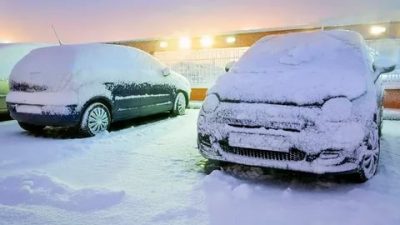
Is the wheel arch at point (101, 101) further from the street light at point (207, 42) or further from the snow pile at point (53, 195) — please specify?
the street light at point (207, 42)

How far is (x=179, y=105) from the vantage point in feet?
26.5

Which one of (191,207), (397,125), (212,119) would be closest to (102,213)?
(191,207)

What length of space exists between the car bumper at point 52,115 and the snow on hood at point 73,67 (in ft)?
1.05

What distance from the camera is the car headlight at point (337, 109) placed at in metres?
3.16

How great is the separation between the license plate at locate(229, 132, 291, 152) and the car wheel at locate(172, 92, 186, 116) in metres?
4.62

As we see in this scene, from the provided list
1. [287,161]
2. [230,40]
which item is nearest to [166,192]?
[287,161]

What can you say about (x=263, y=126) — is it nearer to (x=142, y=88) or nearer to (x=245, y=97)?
(x=245, y=97)

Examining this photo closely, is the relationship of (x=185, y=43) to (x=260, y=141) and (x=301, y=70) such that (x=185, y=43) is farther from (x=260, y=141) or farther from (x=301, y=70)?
(x=260, y=141)

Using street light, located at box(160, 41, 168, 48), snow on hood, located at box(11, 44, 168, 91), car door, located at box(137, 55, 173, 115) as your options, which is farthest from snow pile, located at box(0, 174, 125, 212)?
street light, located at box(160, 41, 168, 48)

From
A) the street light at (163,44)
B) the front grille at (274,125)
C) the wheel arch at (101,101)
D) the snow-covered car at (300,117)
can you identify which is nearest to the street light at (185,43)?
the street light at (163,44)

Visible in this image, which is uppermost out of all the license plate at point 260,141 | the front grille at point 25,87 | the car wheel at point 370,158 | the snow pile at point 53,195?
the front grille at point 25,87

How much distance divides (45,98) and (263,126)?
11.9 feet

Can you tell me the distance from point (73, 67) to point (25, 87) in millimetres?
877

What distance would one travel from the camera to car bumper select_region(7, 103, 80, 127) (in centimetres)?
538
